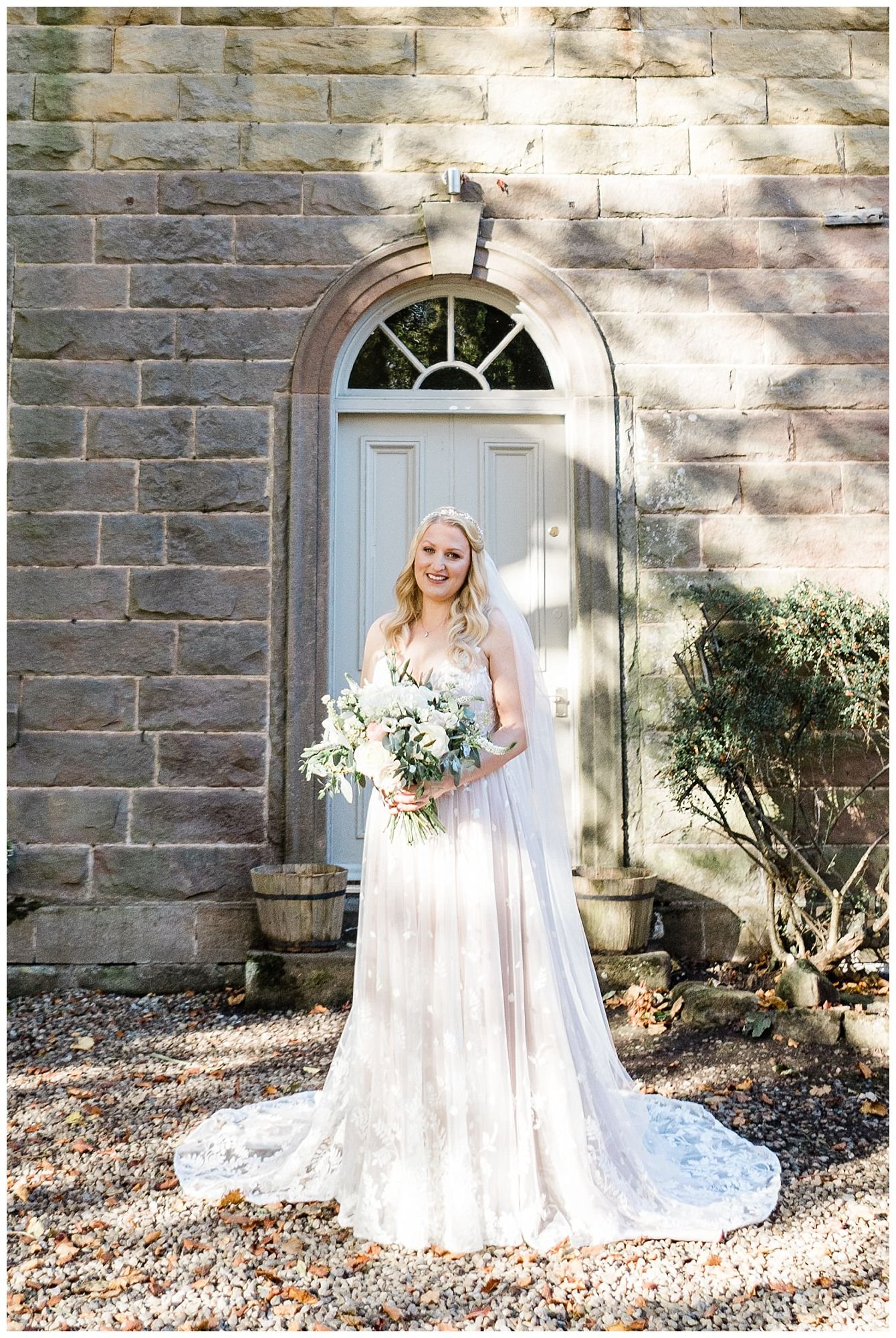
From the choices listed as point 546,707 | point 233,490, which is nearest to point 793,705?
point 546,707

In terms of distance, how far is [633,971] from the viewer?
176 inches

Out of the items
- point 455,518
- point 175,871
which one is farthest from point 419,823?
point 175,871

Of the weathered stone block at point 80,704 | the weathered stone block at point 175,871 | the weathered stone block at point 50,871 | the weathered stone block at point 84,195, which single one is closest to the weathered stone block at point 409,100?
the weathered stone block at point 84,195

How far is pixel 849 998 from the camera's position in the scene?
4156 mm

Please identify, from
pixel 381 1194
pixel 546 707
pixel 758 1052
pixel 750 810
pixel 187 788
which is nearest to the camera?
pixel 381 1194

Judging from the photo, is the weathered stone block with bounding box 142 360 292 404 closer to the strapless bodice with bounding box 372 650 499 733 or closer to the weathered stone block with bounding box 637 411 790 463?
the weathered stone block with bounding box 637 411 790 463

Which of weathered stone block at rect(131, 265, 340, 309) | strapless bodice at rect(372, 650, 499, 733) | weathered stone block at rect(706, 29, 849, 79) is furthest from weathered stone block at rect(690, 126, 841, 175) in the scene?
strapless bodice at rect(372, 650, 499, 733)

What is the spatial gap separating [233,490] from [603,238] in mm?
2428

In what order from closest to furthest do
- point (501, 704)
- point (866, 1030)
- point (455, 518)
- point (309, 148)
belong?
1. point (501, 704)
2. point (455, 518)
3. point (866, 1030)
4. point (309, 148)

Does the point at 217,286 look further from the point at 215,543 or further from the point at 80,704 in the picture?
the point at 80,704

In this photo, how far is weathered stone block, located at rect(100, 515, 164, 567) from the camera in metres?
5.09

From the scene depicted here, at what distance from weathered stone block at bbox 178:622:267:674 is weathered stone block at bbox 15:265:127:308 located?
1.84m

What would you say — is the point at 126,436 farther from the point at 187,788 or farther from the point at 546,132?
the point at 546,132

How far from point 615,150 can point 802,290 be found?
128 centimetres
